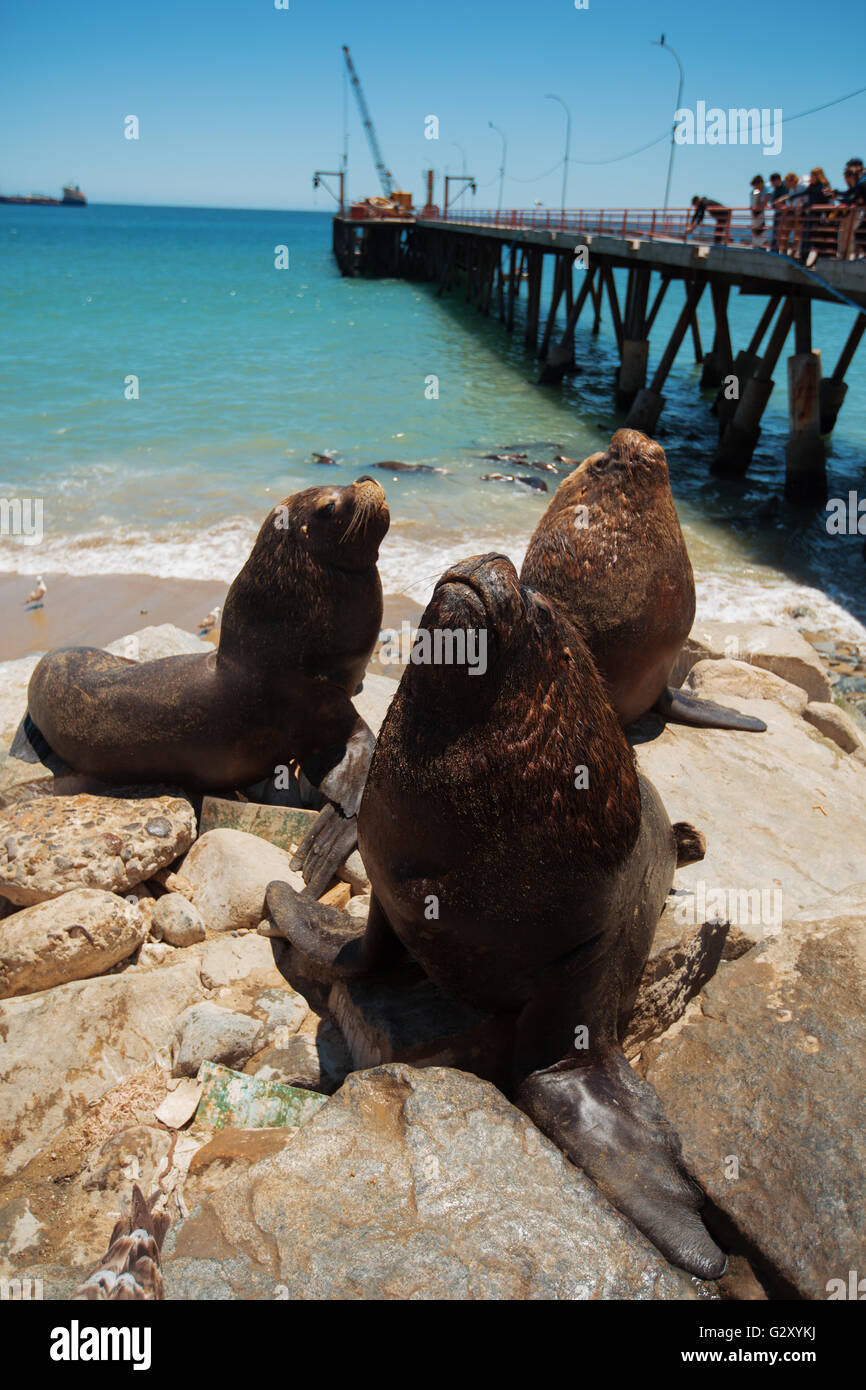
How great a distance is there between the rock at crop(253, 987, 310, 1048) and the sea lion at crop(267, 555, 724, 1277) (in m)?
0.87

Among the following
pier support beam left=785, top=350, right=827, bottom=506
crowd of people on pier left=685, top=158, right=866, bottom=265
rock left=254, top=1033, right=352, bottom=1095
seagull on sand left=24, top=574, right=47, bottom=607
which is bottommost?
rock left=254, top=1033, right=352, bottom=1095

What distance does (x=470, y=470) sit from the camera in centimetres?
1516

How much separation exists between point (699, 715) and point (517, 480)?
9.56 meters

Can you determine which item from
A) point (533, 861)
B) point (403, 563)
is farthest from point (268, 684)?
point (403, 563)

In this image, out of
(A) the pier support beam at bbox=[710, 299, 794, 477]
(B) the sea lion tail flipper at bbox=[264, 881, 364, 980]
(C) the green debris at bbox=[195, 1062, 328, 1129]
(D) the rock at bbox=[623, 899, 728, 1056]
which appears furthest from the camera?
(A) the pier support beam at bbox=[710, 299, 794, 477]

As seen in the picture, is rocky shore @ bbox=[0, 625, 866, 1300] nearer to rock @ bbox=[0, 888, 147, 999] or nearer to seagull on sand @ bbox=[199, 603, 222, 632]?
rock @ bbox=[0, 888, 147, 999]

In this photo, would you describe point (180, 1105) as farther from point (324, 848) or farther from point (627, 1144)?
point (324, 848)

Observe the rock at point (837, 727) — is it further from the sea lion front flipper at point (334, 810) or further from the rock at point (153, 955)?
the rock at point (153, 955)

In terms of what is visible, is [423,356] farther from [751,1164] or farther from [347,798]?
[751,1164]

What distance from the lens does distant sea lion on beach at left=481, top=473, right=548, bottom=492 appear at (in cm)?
1408

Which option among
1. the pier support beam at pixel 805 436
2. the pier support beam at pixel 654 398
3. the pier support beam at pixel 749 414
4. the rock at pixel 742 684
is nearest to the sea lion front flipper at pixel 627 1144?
the rock at pixel 742 684

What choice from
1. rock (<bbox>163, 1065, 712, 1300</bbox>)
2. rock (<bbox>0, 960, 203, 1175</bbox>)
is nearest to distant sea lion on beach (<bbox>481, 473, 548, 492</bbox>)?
rock (<bbox>0, 960, 203, 1175</bbox>)

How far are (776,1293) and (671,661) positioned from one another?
347 cm

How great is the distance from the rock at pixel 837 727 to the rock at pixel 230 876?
366 centimetres
